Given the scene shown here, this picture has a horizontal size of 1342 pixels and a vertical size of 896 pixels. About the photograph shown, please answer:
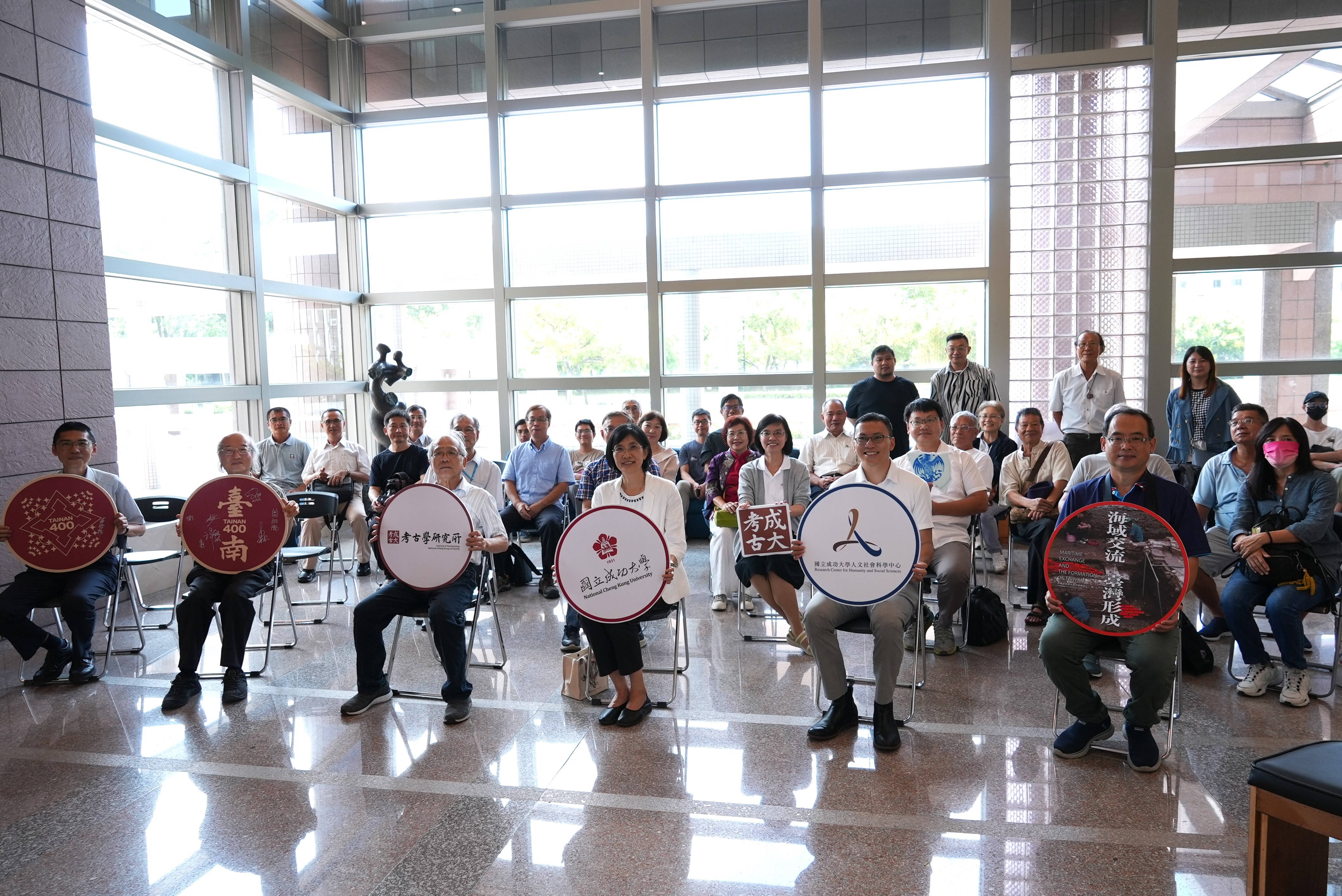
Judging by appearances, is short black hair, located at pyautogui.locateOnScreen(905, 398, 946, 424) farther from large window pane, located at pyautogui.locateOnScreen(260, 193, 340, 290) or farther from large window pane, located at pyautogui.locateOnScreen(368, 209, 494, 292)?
large window pane, located at pyautogui.locateOnScreen(260, 193, 340, 290)

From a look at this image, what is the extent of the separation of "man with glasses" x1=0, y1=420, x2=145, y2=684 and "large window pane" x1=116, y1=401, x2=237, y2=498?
1.58 m

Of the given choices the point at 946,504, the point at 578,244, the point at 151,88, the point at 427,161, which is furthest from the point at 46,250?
the point at 946,504

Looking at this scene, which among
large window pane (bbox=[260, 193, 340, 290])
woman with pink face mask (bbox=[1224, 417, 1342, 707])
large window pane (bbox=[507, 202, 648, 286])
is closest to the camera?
woman with pink face mask (bbox=[1224, 417, 1342, 707])

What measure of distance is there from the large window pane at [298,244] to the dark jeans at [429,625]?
5610 millimetres

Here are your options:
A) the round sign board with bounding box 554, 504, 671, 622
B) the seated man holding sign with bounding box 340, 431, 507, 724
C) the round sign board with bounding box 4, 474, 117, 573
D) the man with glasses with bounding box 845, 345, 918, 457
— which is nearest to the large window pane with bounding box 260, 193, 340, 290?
the round sign board with bounding box 4, 474, 117, 573

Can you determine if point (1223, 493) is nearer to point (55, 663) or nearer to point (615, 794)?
point (615, 794)

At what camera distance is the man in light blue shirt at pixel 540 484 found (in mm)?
6352

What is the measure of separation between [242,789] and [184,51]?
22.5ft

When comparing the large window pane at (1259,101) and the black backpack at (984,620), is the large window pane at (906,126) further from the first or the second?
the black backpack at (984,620)

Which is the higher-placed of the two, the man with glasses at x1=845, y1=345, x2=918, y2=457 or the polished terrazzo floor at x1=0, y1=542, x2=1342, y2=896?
the man with glasses at x1=845, y1=345, x2=918, y2=457

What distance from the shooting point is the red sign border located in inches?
167

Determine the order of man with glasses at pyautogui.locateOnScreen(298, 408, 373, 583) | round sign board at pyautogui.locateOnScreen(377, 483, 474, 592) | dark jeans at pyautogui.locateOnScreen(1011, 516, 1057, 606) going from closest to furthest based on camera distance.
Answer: round sign board at pyautogui.locateOnScreen(377, 483, 474, 592) < dark jeans at pyautogui.locateOnScreen(1011, 516, 1057, 606) < man with glasses at pyautogui.locateOnScreen(298, 408, 373, 583)

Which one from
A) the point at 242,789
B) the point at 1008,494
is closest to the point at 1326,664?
the point at 1008,494

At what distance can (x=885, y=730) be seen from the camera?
3463mm
